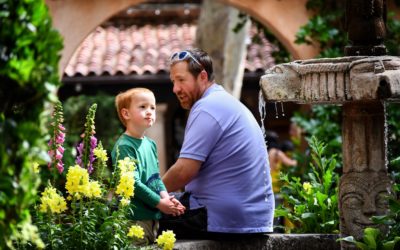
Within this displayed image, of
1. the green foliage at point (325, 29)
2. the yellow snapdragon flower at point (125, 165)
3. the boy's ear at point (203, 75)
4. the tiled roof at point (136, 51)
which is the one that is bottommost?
the yellow snapdragon flower at point (125, 165)

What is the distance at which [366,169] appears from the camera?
244 inches

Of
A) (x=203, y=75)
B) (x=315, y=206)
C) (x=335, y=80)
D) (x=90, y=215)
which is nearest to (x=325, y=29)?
(x=315, y=206)

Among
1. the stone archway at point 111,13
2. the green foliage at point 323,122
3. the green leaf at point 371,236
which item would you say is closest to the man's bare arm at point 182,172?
the green leaf at point 371,236

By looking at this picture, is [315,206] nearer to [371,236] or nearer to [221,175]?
[221,175]

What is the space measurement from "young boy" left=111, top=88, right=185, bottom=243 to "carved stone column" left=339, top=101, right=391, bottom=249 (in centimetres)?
91

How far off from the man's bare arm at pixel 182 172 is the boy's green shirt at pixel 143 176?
9cm

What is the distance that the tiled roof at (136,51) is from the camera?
19.9 m

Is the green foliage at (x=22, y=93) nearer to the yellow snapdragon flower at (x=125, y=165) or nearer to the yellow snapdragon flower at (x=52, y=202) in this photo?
the yellow snapdragon flower at (x=52, y=202)

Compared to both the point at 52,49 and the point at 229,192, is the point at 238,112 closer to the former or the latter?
the point at 229,192

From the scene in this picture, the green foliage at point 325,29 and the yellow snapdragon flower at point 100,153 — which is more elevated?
the green foliage at point 325,29

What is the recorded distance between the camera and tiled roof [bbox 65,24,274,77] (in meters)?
19.9

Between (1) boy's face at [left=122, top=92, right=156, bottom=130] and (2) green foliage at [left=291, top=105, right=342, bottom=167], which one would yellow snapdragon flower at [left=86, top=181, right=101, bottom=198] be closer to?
(1) boy's face at [left=122, top=92, right=156, bottom=130]

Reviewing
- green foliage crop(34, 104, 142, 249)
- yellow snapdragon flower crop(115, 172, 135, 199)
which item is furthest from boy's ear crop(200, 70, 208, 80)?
yellow snapdragon flower crop(115, 172, 135, 199)

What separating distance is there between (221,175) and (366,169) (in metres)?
0.76
